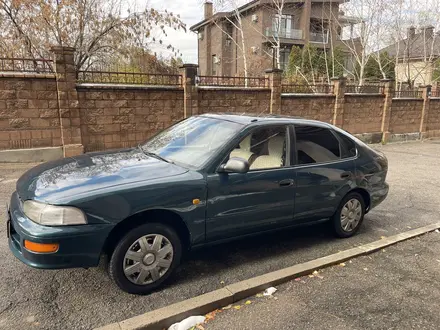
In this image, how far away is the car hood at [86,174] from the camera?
9.34 ft

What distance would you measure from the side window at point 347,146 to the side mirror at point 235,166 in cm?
175

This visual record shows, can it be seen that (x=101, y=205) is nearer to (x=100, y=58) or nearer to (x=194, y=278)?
(x=194, y=278)

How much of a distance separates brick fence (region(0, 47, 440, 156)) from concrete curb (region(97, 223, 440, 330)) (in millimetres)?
7075

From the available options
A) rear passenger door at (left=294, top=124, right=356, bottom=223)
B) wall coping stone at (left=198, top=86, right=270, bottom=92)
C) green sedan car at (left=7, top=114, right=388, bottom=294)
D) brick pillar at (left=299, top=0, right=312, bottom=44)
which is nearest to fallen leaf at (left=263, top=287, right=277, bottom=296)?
green sedan car at (left=7, top=114, right=388, bottom=294)

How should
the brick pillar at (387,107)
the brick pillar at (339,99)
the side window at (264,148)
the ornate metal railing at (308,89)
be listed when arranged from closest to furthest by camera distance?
the side window at (264,148) → the ornate metal railing at (308,89) → the brick pillar at (339,99) → the brick pillar at (387,107)

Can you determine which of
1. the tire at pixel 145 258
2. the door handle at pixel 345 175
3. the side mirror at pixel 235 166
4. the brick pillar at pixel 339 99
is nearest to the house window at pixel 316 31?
the brick pillar at pixel 339 99

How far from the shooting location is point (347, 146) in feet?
14.8

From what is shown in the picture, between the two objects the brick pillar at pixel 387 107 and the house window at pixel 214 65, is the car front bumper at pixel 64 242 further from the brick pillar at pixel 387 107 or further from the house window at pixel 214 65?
the house window at pixel 214 65

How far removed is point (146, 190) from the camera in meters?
2.96

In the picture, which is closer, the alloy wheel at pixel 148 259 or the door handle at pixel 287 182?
the alloy wheel at pixel 148 259

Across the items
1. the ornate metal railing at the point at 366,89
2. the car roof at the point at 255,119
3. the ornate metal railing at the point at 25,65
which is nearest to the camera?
the car roof at the point at 255,119

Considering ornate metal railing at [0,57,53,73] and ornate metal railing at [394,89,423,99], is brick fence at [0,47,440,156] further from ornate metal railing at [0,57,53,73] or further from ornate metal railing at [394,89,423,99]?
ornate metal railing at [394,89,423,99]

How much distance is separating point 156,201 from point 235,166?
806 millimetres

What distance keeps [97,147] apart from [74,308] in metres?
6.99
